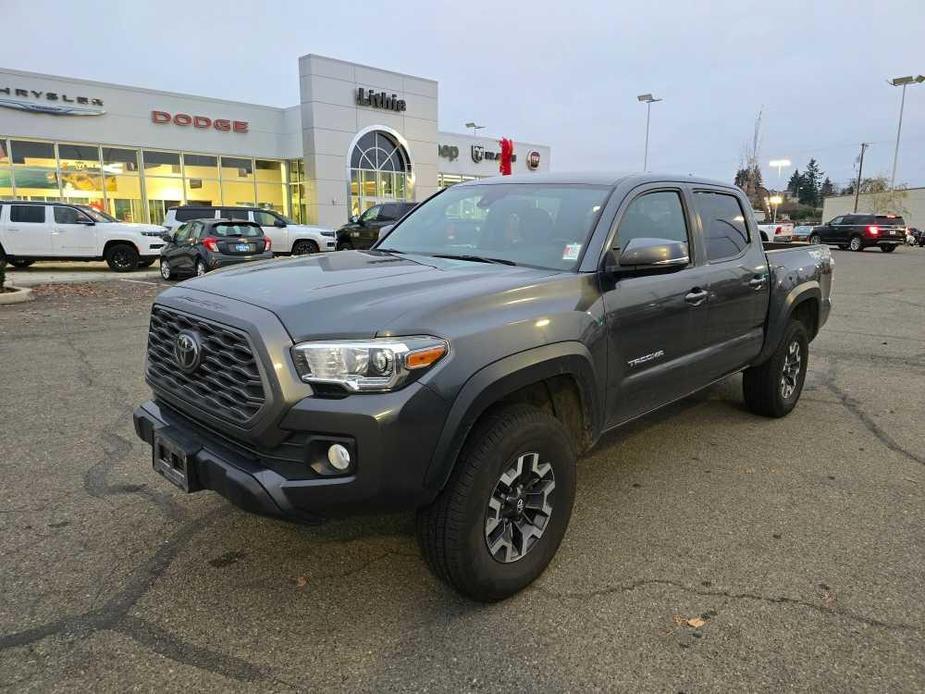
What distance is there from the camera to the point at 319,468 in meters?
2.31

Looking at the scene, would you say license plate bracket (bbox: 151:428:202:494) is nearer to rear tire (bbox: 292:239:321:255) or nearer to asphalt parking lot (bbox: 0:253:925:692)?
asphalt parking lot (bbox: 0:253:925:692)

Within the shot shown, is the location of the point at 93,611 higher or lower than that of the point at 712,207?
lower

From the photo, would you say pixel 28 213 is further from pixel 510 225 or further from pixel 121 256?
pixel 510 225

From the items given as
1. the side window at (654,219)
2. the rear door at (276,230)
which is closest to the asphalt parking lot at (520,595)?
the side window at (654,219)

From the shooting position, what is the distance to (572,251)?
3.26 meters

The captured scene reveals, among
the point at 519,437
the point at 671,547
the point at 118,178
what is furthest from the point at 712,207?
the point at 118,178

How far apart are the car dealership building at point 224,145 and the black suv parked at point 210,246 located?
484 inches

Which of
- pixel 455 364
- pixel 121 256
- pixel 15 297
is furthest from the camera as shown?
pixel 121 256

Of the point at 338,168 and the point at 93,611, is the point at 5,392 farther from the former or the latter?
the point at 338,168

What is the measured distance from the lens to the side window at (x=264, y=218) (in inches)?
761

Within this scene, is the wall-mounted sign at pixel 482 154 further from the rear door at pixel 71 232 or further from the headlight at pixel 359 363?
the headlight at pixel 359 363

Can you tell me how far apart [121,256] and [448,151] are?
23058mm

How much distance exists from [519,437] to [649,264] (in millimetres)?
1133

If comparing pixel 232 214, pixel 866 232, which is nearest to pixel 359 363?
pixel 232 214
